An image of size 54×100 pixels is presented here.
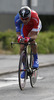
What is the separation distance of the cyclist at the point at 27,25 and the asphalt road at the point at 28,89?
1.35ft

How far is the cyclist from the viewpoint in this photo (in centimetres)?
814

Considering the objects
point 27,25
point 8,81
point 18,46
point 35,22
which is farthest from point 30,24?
point 18,46

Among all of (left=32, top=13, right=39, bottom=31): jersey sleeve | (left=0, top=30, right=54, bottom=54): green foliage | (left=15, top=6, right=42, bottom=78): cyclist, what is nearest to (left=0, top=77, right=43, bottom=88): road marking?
(left=15, top=6, right=42, bottom=78): cyclist

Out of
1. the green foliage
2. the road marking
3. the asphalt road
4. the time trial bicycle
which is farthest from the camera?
the green foliage

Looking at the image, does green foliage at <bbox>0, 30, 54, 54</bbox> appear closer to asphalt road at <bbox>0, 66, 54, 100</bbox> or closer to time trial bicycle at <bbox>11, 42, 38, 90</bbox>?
asphalt road at <bbox>0, 66, 54, 100</bbox>

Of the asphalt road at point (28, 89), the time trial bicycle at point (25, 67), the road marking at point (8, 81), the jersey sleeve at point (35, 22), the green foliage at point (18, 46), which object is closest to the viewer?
the asphalt road at point (28, 89)

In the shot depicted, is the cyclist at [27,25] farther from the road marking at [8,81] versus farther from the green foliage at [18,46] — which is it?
the green foliage at [18,46]

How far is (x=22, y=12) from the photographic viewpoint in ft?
26.6

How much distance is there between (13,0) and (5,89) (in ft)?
78.3

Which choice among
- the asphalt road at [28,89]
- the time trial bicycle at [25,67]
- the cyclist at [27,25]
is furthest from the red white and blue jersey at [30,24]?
the asphalt road at [28,89]

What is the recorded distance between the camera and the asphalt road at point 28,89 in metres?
7.43

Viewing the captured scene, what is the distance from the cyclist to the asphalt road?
0.41 meters

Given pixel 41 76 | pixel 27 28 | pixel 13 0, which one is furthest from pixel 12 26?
pixel 27 28

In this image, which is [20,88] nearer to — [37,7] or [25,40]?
[25,40]
